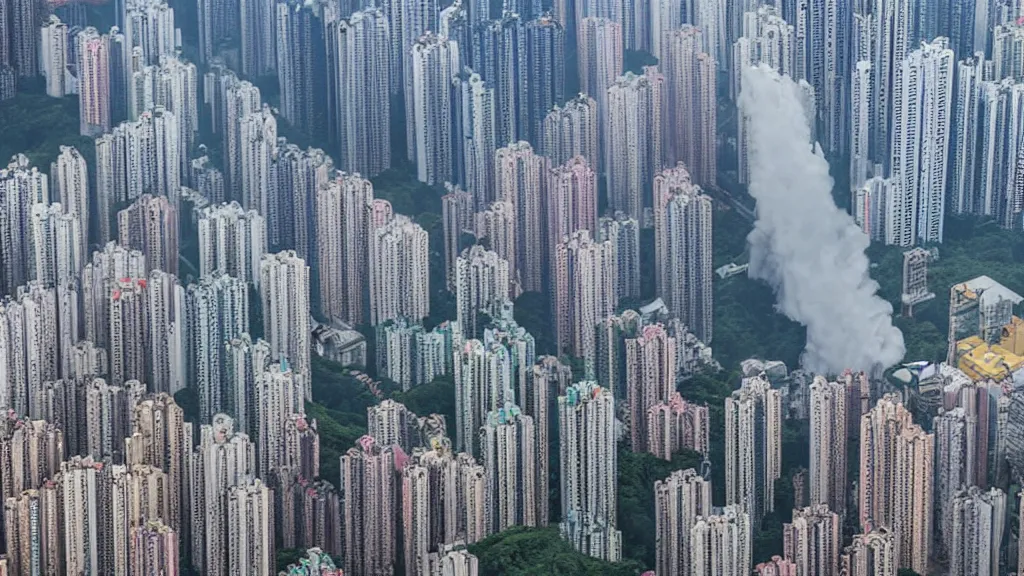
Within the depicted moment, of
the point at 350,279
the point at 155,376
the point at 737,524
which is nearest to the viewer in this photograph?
the point at 737,524

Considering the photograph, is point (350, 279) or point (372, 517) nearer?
point (372, 517)

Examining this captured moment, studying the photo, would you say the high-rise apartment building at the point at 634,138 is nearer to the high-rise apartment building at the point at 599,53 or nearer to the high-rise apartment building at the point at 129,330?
the high-rise apartment building at the point at 599,53

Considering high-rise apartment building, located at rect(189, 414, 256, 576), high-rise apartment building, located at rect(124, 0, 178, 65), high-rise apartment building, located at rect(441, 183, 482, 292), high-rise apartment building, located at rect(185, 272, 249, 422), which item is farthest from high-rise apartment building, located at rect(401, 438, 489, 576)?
high-rise apartment building, located at rect(124, 0, 178, 65)

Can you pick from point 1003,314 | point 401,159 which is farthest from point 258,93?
point 1003,314

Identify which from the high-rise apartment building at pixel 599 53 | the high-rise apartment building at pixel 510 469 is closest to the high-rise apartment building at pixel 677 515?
the high-rise apartment building at pixel 510 469

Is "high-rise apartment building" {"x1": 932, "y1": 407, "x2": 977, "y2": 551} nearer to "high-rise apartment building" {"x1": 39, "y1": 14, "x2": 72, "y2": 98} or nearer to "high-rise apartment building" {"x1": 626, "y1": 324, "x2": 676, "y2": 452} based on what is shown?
"high-rise apartment building" {"x1": 626, "y1": 324, "x2": 676, "y2": 452}

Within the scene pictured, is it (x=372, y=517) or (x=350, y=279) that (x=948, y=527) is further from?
(x=350, y=279)
